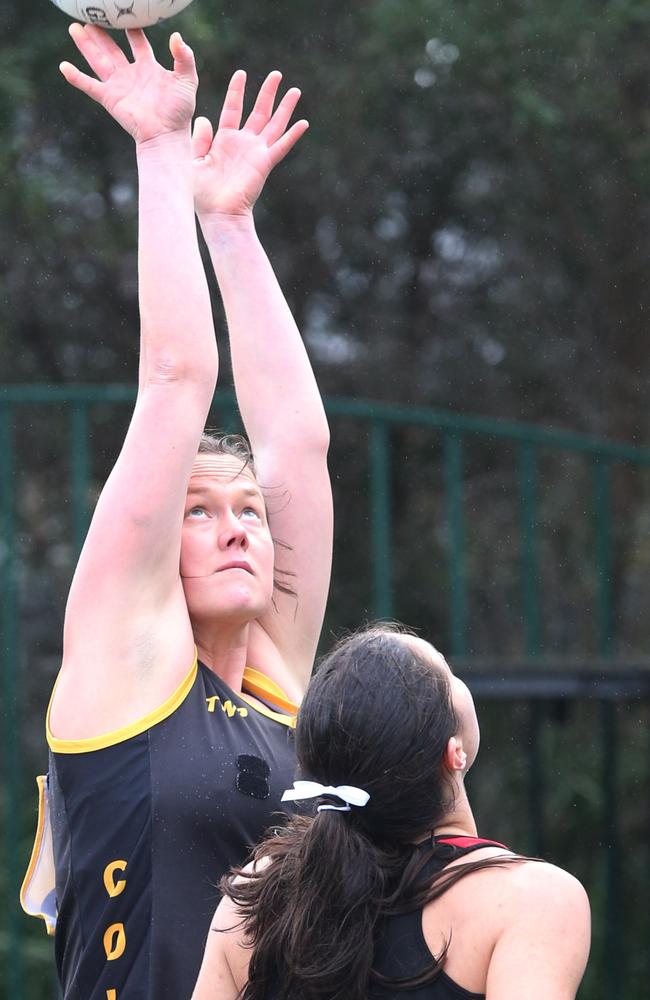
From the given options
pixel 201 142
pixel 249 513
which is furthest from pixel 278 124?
pixel 249 513

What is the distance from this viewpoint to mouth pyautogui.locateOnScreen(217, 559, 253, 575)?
7.67 ft

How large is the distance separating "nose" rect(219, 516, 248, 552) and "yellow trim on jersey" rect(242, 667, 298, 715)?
0.92ft

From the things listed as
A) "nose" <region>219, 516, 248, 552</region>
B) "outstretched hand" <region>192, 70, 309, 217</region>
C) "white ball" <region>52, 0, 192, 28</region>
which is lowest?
"nose" <region>219, 516, 248, 552</region>

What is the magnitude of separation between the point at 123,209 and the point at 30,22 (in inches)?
38.5

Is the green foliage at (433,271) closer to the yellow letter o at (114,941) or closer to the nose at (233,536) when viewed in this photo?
the nose at (233,536)

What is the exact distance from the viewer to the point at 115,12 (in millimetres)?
2441

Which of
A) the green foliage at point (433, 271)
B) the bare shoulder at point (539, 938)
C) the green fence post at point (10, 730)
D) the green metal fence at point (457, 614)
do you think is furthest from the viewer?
the green foliage at point (433, 271)

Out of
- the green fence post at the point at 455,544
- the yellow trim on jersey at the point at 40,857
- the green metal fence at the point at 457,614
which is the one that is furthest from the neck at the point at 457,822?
the green fence post at the point at 455,544

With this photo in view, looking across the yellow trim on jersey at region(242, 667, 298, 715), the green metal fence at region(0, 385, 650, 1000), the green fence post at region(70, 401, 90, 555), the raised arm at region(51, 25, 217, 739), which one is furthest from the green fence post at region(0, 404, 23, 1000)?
the raised arm at region(51, 25, 217, 739)

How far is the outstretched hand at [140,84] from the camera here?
2.29m

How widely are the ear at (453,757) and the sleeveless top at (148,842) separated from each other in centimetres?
51

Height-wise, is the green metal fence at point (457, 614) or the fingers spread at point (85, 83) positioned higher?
the fingers spread at point (85, 83)

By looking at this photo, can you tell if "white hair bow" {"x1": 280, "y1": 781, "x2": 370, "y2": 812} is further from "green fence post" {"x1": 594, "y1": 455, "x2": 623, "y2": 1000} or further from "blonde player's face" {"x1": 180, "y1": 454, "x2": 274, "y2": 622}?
"green fence post" {"x1": 594, "y1": 455, "x2": 623, "y2": 1000}

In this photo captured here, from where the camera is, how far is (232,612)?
233 cm
